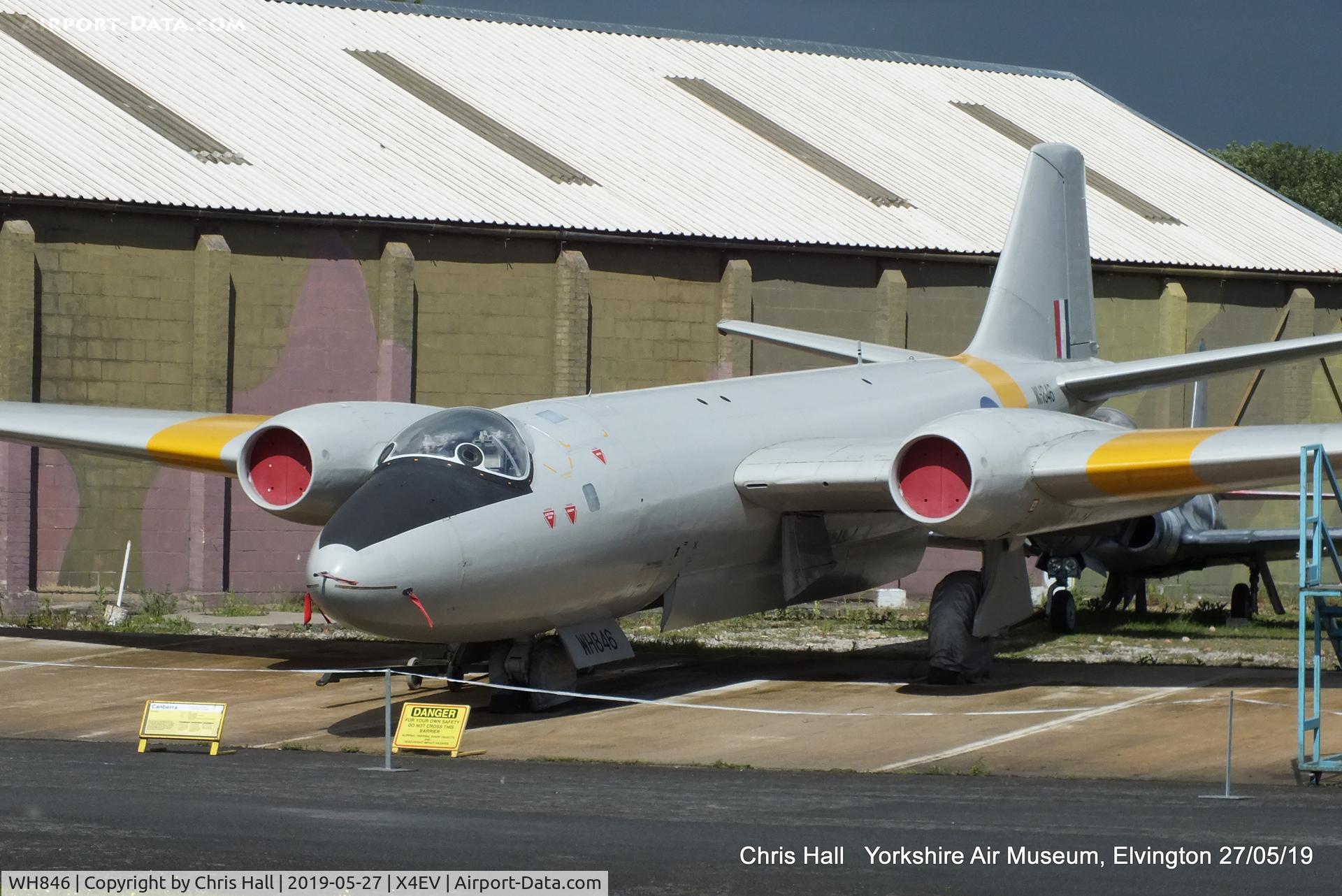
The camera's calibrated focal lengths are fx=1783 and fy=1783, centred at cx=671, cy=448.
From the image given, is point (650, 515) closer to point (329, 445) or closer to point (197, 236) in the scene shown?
point (329, 445)

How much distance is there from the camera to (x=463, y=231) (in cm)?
2902

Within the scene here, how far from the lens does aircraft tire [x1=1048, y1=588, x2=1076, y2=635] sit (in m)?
25.6

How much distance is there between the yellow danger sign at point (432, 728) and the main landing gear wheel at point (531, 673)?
1.91 metres

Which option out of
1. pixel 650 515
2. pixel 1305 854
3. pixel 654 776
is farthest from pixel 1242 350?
pixel 1305 854

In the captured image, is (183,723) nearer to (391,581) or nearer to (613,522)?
(391,581)

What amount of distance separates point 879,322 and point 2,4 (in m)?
16.4

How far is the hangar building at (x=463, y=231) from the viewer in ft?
89.0

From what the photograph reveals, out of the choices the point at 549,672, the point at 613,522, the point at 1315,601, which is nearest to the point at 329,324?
the point at 549,672

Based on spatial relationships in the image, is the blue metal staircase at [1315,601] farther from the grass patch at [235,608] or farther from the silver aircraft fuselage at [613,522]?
the grass patch at [235,608]

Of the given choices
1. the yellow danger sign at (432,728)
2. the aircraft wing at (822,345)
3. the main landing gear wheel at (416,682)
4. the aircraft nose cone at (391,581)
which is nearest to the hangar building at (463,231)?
the aircraft wing at (822,345)

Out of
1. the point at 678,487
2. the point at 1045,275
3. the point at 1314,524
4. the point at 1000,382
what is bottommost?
the point at 1314,524

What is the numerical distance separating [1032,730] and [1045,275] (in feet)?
33.7

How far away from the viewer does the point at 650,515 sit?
643 inches

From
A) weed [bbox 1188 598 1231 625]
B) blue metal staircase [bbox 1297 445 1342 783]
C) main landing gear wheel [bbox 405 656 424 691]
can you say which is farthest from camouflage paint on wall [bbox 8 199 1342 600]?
blue metal staircase [bbox 1297 445 1342 783]
